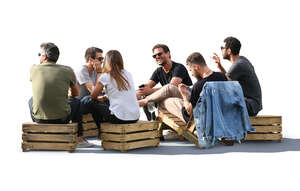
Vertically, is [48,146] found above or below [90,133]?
above

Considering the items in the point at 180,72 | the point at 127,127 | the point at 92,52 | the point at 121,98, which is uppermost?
the point at 92,52

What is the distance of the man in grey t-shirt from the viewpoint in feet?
24.5

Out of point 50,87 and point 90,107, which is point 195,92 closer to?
point 90,107

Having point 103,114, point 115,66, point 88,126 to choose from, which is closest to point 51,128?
point 103,114

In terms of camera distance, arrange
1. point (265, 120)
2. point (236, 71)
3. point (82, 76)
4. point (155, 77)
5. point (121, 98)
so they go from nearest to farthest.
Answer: point (121, 98) → point (236, 71) → point (265, 120) → point (82, 76) → point (155, 77)

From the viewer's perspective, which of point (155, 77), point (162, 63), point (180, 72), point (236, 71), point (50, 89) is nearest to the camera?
point (50, 89)

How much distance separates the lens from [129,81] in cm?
661

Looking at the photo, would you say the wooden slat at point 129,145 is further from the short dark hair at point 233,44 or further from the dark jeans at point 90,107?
the short dark hair at point 233,44

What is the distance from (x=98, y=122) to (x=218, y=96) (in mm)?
2209

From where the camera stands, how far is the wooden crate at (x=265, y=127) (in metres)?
7.56

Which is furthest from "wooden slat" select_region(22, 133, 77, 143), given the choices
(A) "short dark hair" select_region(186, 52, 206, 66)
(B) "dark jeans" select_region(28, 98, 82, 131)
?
(A) "short dark hair" select_region(186, 52, 206, 66)

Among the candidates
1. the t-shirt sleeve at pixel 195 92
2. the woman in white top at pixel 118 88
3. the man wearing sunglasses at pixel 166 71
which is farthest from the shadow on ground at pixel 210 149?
the man wearing sunglasses at pixel 166 71

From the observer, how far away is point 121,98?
6.52 m

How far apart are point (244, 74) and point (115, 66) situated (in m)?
2.59
